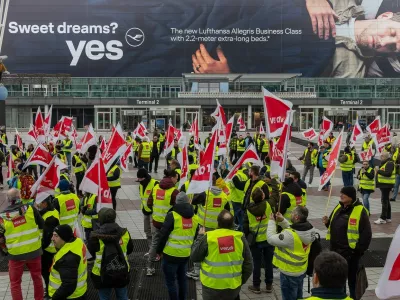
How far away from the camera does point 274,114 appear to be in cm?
764

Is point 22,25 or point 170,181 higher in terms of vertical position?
point 22,25

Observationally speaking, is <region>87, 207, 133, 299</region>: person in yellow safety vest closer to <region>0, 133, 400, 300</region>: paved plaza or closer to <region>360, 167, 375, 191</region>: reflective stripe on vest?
<region>0, 133, 400, 300</region>: paved plaza

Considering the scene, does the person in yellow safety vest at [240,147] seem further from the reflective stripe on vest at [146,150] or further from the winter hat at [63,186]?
the winter hat at [63,186]

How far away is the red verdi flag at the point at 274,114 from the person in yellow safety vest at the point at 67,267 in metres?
3.64

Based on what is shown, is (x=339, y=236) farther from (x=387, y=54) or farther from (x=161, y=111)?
(x=387, y=54)

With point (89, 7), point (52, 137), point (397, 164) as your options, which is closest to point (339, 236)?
point (397, 164)

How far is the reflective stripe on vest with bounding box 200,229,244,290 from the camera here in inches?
204

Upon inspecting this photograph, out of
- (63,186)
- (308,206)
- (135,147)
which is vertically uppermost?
(135,147)

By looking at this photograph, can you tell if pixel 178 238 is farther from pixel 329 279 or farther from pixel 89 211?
pixel 329 279

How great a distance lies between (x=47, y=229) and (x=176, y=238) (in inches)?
67.3

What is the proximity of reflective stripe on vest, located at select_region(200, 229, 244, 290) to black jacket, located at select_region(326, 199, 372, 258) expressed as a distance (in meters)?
1.83

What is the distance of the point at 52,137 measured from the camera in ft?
68.4

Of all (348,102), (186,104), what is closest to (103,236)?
(186,104)

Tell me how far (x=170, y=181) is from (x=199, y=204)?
0.86 m
